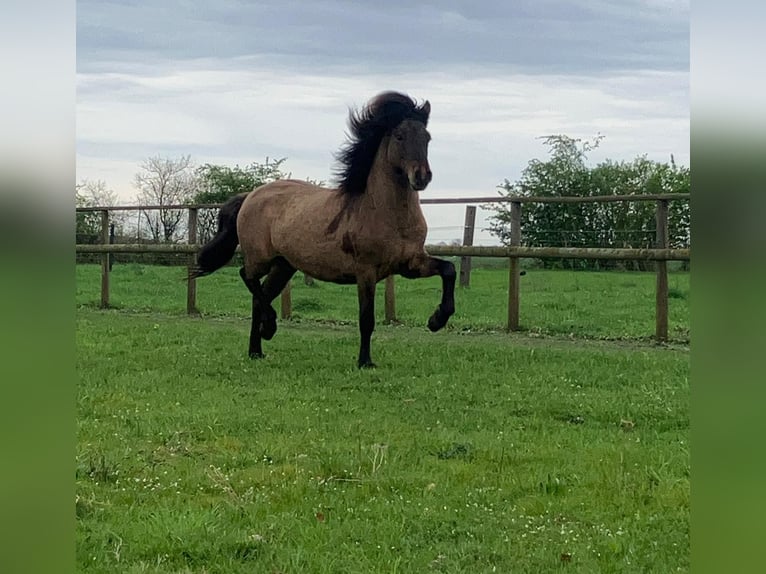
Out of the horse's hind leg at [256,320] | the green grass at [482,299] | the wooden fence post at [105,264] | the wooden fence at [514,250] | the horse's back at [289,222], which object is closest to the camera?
the horse's back at [289,222]

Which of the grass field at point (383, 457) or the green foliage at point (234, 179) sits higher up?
the green foliage at point (234, 179)

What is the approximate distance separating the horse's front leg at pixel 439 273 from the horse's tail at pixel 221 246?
225cm

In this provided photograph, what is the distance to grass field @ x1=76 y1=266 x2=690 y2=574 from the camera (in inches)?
103

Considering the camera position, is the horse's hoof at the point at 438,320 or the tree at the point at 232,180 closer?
the horse's hoof at the point at 438,320

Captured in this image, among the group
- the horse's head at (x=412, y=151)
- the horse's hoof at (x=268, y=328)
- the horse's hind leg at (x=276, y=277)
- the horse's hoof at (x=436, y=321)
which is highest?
the horse's head at (x=412, y=151)

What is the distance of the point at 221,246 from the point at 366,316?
7.14 feet

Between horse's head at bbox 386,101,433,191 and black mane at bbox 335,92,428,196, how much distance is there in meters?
0.11

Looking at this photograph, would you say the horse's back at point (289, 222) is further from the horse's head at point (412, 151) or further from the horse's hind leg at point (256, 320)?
the horse's head at point (412, 151)

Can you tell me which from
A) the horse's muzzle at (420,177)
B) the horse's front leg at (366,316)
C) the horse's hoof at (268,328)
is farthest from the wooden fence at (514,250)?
the horse's front leg at (366,316)

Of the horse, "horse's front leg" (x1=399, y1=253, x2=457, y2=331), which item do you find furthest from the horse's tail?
"horse's front leg" (x1=399, y1=253, x2=457, y2=331)

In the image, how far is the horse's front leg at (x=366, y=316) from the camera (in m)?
6.55

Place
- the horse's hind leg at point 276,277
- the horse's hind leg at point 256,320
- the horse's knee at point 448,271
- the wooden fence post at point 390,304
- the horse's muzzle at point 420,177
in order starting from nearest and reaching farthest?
the horse's muzzle at point 420,177 < the horse's knee at point 448,271 < the horse's hind leg at point 256,320 < the horse's hind leg at point 276,277 < the wooden fence post at point 390,304
